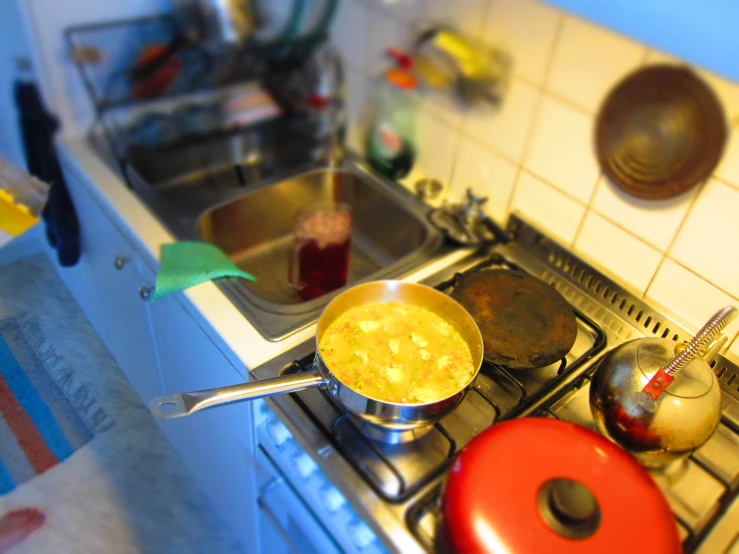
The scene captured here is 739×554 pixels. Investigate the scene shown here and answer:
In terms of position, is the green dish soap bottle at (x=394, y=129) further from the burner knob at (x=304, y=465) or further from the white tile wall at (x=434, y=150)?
the burner knob at (x=304, y=465)

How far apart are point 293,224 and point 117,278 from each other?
41cm

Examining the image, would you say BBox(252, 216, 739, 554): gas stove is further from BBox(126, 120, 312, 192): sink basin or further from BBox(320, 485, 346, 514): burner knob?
BBox(126, 120, 312, 192): sink basin

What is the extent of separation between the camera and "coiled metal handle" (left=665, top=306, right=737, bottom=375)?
71 centimetres

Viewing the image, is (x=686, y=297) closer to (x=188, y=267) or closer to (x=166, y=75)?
(x=188, y=267)

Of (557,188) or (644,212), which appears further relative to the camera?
(557,188)

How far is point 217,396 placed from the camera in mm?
701

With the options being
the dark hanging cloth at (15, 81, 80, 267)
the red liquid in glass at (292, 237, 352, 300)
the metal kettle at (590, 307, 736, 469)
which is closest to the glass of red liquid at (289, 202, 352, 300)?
the red liquid in glass at (292, 237, 352, 300)

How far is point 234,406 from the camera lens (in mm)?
1005

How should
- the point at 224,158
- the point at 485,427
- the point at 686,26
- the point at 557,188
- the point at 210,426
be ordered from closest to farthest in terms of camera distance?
1. the point at 686,26
2. the point at 485,427
3. the point at 557,188
4. the point at 210,426
5. the point at 224,158

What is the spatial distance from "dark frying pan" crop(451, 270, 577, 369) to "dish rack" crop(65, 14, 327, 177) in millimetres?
785

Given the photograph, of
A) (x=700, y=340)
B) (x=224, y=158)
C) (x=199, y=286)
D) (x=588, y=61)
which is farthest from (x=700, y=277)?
(x=224, y=158)

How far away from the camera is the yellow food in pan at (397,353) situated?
0.80m

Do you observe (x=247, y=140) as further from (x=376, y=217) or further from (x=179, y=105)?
(x=376, y=217)

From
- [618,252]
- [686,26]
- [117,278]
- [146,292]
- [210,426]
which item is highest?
[686,26]
